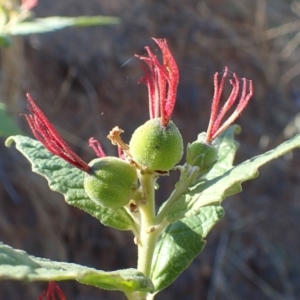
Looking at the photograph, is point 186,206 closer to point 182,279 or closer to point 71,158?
point 71,158

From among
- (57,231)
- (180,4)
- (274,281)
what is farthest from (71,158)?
(180,4)

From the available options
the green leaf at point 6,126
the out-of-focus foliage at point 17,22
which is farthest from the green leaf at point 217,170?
the out-of-focus foliage at point 17,22

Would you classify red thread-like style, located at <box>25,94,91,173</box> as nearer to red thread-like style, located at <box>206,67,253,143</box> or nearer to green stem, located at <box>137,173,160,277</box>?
green stem, located at <box>137,173,160,277</box>

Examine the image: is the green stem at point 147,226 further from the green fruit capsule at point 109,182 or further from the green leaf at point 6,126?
the green leaf at point 6,126

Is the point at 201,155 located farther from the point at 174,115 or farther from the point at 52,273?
the point at 174,115

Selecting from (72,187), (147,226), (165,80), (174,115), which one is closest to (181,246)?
(147,226)
